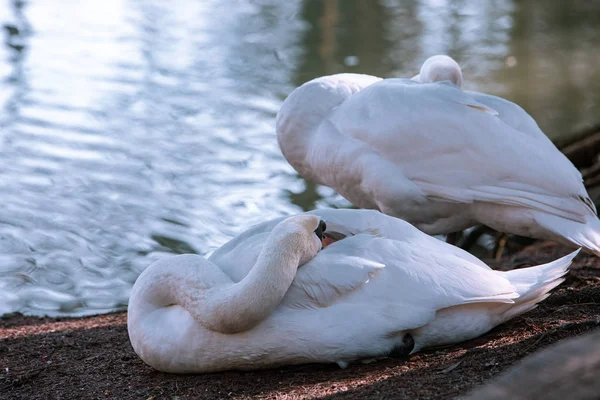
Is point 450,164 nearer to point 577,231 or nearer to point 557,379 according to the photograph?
point 577,231

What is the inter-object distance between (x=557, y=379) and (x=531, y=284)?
2.33m

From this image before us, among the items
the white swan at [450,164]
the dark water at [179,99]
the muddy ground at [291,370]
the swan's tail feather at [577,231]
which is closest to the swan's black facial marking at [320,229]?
the muddy ground at [291,370]

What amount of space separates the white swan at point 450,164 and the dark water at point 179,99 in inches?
77.3

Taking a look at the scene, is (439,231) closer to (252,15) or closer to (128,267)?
(128,267)

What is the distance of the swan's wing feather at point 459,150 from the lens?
5.42 m

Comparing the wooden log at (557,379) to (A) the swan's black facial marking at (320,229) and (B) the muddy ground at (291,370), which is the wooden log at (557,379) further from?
(A) the swan's black facial marking at (320,229)

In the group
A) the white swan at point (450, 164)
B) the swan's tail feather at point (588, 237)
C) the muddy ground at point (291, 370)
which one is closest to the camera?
the muddy ground at point (291, 370)

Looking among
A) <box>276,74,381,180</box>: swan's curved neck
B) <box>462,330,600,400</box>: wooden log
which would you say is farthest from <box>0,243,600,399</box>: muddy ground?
<box>276,74,381,180</box>: swan's curved neck

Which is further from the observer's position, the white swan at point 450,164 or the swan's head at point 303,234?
the white swan at point 450,164

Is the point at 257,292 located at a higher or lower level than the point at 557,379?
lower

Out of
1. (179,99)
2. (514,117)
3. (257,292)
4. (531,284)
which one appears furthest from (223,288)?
(179,99)

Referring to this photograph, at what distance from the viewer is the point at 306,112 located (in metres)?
6.31

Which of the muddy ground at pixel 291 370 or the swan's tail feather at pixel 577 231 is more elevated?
the swan's tail feather at pixel 577 231

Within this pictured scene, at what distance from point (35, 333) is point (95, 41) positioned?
8.61 metres
